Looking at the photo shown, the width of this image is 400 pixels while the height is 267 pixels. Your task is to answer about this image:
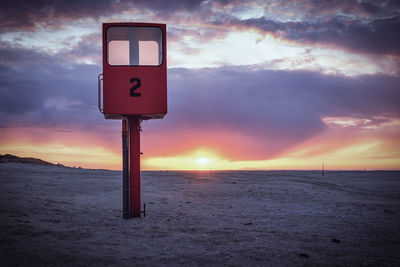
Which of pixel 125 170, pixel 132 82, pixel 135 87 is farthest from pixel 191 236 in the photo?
pixel 132 82

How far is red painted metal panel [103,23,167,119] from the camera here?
1142 centimetres

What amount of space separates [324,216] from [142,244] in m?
8.92

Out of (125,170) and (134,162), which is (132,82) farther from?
(125,170)

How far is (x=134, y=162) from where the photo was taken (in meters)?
12.1

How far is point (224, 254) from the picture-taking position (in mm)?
7559

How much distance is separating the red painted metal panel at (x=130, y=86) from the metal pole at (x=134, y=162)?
70cm

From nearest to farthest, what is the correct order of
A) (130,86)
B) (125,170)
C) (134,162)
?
(130,86) → (125,170) → (134,162)

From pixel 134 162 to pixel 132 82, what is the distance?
10.5ft

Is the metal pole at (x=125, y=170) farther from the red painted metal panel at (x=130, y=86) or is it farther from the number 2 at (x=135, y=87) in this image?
the number 2 at (x=135, y=87)

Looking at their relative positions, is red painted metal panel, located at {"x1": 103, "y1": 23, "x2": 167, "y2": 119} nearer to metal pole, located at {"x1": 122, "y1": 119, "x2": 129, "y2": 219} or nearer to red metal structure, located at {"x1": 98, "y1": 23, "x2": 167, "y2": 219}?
red metal structure, located at {"x1": 98, "y1": 23, "x2": 167, "y2": 219}

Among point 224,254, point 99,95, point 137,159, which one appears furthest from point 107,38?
point 224,254

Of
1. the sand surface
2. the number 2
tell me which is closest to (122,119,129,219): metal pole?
the sand surface

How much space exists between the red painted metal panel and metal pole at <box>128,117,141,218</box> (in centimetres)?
70

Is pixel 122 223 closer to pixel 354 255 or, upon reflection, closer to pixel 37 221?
pixel 37 221
